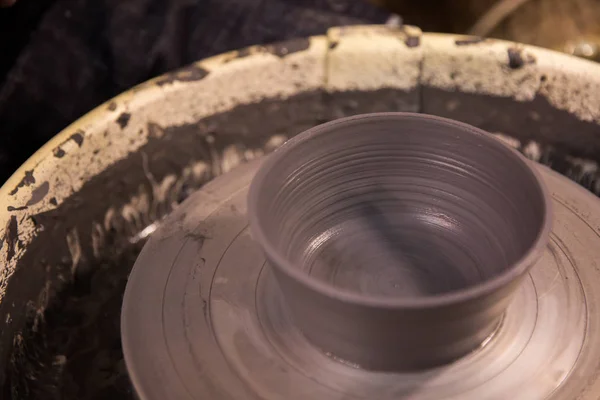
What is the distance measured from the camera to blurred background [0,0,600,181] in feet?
4.62

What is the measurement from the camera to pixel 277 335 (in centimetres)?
76

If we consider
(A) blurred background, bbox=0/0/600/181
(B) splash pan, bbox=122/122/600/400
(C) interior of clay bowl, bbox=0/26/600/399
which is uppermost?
(A) blurred background, bbox=0/0/600/181

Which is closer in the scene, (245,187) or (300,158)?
(300,158)

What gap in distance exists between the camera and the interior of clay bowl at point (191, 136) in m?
0.92

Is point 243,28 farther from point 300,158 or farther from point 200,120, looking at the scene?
point 300,158

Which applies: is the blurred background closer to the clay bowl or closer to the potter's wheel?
the potter's wheel

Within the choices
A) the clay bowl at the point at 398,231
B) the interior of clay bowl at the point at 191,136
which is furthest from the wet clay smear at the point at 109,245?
the clay bowl at the point at 398,231

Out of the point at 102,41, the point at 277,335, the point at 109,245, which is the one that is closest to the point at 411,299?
the point at 277,335

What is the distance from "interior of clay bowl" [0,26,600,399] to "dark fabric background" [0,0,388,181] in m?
0.40

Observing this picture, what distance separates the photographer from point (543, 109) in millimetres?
1151

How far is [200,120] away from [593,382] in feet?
2.63

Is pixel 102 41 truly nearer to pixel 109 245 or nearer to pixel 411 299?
pixel 109 245

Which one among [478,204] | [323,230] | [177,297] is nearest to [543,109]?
[478,204]

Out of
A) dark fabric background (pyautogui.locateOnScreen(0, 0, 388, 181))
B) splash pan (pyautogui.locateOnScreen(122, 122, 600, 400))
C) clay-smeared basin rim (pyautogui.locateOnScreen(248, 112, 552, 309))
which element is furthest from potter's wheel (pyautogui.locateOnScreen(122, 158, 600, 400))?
dark fabric background (pyautogui.locateOnScreen(0, 0, 388, 181))
